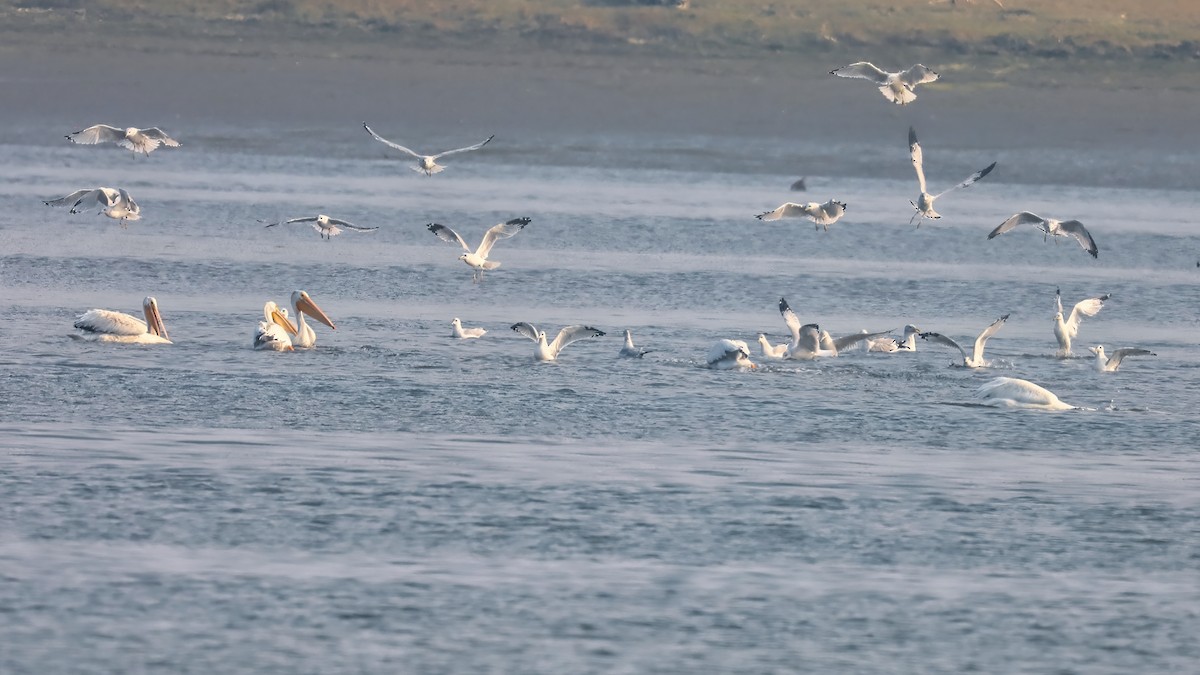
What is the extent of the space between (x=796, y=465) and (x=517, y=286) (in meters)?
8.56

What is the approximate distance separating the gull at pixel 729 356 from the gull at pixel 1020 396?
5.90 feet

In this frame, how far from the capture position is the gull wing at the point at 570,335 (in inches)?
551

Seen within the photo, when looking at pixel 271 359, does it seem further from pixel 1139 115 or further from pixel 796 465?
pixel 1139 115

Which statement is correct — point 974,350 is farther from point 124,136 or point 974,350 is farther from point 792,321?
point 124,136

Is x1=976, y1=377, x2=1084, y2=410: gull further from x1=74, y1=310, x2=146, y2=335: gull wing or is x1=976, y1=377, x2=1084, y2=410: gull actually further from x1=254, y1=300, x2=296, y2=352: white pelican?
x1=74, y1=310, x2=146, y2=335: gull wing

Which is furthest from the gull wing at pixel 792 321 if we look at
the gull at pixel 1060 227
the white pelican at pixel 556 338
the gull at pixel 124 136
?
the gull at pixel 124 136

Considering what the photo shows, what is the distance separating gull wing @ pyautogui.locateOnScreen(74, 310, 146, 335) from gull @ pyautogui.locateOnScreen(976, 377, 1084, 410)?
6117 mm

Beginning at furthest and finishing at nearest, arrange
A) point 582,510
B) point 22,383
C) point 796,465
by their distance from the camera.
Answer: point 22,383 → point 796,465 → point 582,510

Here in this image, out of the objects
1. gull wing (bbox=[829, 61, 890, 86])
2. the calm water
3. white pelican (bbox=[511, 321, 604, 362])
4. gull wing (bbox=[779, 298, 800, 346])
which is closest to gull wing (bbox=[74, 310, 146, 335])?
the calm water

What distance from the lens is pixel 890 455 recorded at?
442 inches

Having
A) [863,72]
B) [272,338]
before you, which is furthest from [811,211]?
[272,338]

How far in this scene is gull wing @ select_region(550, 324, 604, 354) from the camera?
46.0 feet

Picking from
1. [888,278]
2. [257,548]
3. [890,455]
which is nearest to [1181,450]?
[890,455]

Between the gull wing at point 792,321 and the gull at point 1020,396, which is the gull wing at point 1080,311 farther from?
the gull at point 1020,396
